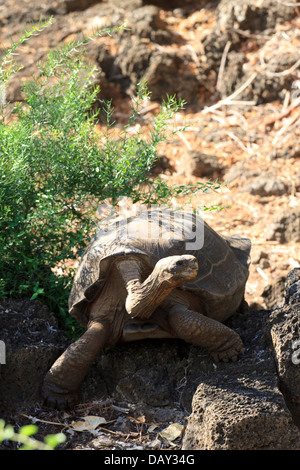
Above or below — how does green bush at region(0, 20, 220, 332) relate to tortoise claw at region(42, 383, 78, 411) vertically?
above

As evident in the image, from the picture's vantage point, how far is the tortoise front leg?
118 inches

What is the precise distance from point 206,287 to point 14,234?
3.77ft

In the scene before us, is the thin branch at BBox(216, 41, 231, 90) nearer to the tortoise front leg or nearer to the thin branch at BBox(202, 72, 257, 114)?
the thin branch at BBox(202, 72, 257, 114)

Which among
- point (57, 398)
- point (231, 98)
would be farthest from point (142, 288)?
point (231, 98)

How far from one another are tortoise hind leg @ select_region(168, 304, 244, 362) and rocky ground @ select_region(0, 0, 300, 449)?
1991mm

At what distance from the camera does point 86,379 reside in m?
3.16

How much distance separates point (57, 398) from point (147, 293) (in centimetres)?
71

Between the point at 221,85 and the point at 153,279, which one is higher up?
the point at 153,279

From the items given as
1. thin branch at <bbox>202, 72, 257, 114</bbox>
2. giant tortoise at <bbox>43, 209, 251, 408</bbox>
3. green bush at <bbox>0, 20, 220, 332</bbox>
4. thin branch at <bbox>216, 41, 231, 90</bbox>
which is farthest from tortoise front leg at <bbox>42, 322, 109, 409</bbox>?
thin branch at <bbox>216, 41, 231, 90</bbox>

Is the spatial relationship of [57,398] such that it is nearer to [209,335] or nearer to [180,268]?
[209,335]

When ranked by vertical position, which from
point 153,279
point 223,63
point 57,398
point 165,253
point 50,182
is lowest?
point 223,63

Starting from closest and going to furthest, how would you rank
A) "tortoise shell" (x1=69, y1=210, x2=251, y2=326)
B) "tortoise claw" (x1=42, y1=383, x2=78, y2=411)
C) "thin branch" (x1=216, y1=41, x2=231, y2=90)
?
"tortoise claw" (x1=42, y1=383, x2=78, y2=411) → "tortoise shell" (x1=69, y1=210, x2=251, y2=326) → "thin branch" (x1=216, y1=41, x2=231, y2=90)

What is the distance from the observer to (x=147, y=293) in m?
2.77
